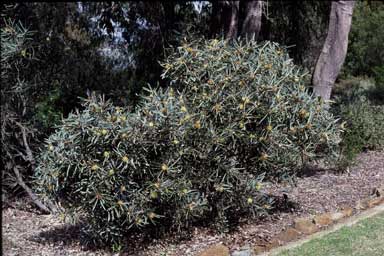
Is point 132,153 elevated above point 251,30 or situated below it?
below

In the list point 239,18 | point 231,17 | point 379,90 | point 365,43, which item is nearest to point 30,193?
point 231,17

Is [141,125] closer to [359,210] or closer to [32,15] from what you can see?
[359,210]

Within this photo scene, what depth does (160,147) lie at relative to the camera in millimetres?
4738

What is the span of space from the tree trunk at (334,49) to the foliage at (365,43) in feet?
28.9

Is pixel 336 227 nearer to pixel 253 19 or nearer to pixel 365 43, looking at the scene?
pixel 253 19

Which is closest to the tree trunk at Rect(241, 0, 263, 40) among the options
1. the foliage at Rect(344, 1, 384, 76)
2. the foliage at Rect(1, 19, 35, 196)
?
the foliage at Rect(1, 19, 35, 196)

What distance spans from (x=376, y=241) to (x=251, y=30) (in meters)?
4.77

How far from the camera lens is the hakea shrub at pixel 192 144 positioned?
462cm

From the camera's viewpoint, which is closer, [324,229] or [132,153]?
[132,153]

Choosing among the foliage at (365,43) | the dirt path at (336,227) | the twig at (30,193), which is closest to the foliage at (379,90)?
the foliage at (365,43)

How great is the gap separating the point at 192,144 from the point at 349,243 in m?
1.68

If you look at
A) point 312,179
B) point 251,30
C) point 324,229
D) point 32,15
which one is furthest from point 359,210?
point 32,15

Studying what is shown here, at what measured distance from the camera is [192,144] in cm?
486

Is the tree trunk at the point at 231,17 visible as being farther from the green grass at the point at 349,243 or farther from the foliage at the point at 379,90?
the foliage at the point at 379,90
